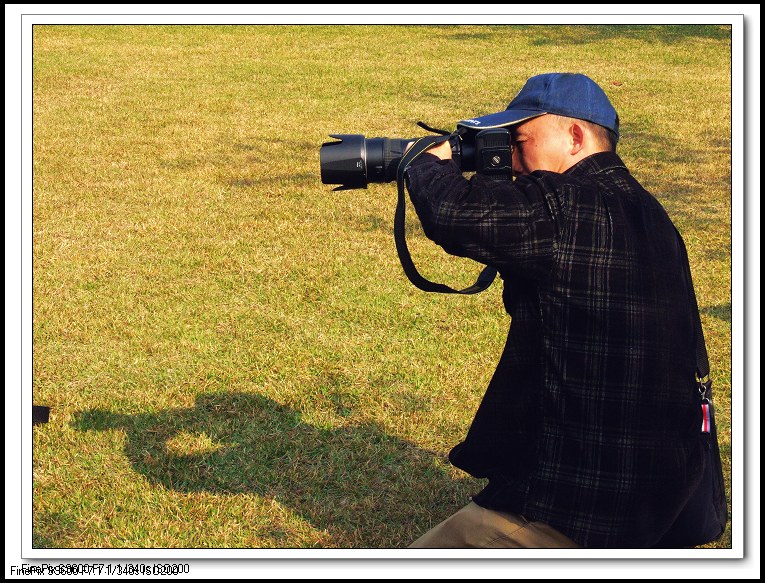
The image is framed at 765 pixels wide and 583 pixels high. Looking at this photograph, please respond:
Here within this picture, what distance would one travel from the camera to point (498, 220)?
2422mm

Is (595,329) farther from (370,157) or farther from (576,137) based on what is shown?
(370,157)

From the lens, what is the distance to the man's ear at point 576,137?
270 cm

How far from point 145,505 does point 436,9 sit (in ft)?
8.72

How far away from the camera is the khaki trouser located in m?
2.71

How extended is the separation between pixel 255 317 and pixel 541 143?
375 centimetres

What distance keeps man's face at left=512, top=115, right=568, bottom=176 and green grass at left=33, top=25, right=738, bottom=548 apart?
6.62 feet

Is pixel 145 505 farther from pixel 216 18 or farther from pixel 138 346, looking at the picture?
pixel 216 18

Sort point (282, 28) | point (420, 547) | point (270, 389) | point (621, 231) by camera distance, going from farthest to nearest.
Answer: point (282, 28) → point (270, 389) → point (420, 547) → point (621, 231)

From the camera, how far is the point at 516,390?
279cm

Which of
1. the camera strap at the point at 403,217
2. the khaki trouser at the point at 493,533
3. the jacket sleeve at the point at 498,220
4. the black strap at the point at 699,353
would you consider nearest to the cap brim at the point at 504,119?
the camera strap at the point at 403,217

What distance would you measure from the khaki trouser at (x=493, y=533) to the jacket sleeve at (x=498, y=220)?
2.47 ft

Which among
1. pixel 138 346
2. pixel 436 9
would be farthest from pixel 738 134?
pixel 138 346

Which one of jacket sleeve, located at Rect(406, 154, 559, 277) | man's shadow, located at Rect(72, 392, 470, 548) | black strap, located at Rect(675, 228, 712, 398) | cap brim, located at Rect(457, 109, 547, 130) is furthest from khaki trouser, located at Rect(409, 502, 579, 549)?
man's shadow, located at Rect(72, 392, 470, 548)

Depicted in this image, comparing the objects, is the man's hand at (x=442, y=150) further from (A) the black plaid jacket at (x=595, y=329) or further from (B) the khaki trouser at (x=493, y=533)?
(B) the khaki trouser at (x=493, y=533)
